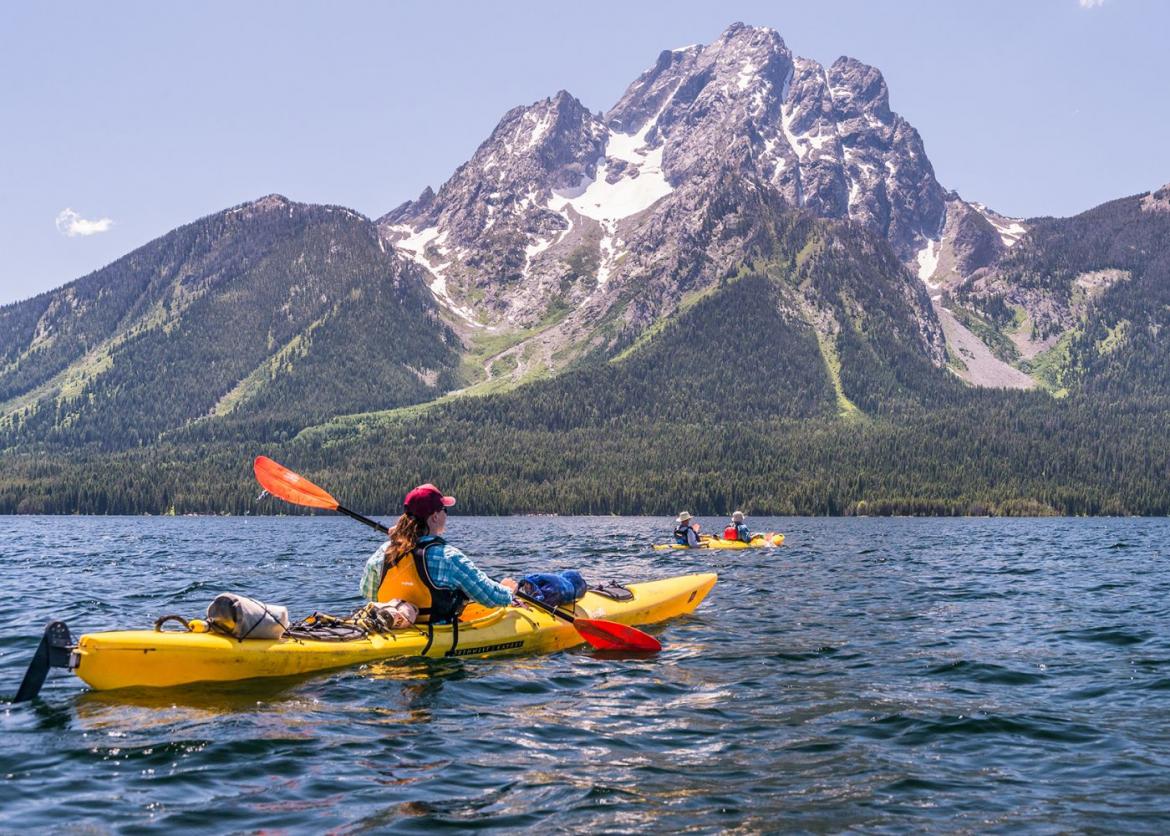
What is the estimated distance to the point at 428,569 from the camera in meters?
16.9

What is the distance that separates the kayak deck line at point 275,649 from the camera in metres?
13.9

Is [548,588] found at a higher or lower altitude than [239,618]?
lower

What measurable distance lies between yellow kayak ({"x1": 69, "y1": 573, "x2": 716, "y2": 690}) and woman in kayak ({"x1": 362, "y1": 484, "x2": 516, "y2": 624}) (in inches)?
18.4

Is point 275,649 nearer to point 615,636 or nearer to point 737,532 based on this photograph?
point 615,636

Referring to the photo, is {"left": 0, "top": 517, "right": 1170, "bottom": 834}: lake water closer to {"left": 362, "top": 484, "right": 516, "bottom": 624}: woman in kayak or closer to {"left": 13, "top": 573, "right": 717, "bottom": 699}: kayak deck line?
{"left": 13, "top": 573, "right": 717, "bottom": 699}: kayak deck line

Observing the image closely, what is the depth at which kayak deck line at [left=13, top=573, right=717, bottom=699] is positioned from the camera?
45.7 ft

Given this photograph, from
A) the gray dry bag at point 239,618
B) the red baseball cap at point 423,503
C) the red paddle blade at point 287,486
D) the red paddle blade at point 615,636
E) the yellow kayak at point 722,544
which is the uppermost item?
the red paddle blade at point 287,486

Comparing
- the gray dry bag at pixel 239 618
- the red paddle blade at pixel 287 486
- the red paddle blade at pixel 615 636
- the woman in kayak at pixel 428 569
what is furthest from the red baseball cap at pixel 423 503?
the red paddle blade at pixel 615 636

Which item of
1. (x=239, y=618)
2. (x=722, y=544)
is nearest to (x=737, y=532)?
(x=722, y=544)

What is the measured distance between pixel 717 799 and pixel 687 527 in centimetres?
4156

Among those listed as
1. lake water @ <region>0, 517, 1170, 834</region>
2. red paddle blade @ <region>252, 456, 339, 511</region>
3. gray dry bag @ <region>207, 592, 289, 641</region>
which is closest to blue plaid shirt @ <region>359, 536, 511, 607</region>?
lake water @ <region>0, 517, 1170, 834</region>

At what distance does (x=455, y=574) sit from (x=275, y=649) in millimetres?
3342

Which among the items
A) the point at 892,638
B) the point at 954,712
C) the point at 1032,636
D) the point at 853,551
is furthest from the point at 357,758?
the point at 853,551

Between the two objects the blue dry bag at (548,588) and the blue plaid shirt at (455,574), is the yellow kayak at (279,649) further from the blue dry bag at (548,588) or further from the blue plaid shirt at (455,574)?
the blue plaid shirt at (455,574)
